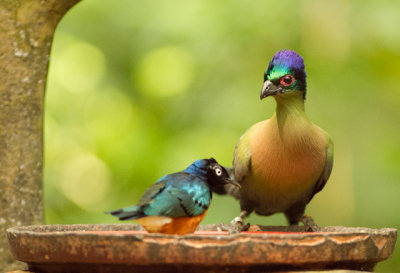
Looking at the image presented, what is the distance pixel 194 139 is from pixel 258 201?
3.04 metres

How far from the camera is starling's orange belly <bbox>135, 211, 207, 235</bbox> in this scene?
2660mm

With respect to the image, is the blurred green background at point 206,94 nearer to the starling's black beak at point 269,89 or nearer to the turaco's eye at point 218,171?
the starling's black beak at point 269,89

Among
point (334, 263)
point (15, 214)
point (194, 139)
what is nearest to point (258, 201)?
point (15, 214)

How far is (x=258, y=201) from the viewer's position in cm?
436

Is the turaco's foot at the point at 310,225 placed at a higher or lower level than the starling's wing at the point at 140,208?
lower

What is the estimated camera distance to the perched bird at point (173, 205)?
2590 millimetres

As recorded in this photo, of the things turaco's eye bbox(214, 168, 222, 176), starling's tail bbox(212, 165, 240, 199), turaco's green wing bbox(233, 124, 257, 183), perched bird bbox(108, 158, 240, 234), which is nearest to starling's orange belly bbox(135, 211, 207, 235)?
perched bird bbox(108, 158, 240, 234)

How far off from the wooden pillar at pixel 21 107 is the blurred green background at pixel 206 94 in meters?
3.62

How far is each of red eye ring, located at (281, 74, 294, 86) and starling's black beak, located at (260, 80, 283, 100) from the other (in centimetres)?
4

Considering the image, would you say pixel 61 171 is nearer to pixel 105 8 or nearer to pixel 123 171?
pixel 123 171

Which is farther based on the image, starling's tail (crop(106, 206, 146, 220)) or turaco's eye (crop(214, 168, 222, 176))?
turaco's eye (crop(214, 168, 222, 176))

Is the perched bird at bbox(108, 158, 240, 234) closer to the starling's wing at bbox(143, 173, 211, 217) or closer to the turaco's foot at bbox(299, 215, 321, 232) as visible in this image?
the starling's wing at bbox(143, 173, 211, 217)

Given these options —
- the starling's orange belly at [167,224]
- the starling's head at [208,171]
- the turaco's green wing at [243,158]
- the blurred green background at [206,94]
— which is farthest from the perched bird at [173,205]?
the blurred green background at [206,94]

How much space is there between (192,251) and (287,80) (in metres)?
1.84
